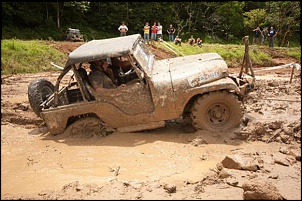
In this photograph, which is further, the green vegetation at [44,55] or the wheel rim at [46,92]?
the green vegetation at [44,55]

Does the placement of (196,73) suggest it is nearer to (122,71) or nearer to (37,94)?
(122,71)

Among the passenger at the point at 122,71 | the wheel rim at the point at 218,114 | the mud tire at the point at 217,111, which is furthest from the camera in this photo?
the passenger at the point at 122,71

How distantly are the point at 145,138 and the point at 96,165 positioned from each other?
47.9 inches

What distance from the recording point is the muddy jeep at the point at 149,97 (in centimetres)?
556

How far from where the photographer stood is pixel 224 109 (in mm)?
5812

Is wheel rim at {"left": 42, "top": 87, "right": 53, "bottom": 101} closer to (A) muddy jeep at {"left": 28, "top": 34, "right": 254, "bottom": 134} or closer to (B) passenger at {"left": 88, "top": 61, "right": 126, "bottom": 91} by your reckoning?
(A) muddy jeep at {"left": 28, "top": 34, "right": 254, "bottom": 134}

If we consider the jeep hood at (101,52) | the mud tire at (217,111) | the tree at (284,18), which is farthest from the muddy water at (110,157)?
the tree at (284,18)

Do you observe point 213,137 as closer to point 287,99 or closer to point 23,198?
point 287,99

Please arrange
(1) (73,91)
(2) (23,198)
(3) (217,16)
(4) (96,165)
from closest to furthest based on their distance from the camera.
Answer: (2) (23,198) < (4) (96,165) < (1) (73,91) < (3) (217,16)

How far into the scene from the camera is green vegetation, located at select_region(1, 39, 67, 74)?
47.3 feet

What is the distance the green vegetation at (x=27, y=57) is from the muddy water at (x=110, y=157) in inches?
349

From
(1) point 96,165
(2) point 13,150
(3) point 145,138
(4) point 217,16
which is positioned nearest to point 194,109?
(3) point 145,138

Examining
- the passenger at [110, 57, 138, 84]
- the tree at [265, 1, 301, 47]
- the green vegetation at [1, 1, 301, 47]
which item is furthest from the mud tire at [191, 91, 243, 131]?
the tree at [265, 1, 301, 47]

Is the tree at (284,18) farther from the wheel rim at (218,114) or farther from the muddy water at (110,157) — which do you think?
the muddy water at (110,157)
